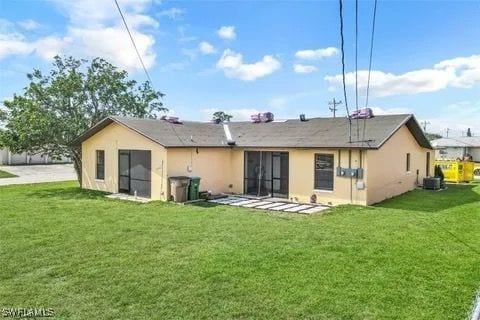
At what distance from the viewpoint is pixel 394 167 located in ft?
53.5

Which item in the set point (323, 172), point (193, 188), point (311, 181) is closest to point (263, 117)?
point (311, 181)

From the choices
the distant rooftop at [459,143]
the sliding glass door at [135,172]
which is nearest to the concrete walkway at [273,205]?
the sliding glass door at [135,172]

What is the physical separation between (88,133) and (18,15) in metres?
10.1

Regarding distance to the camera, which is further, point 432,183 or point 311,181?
point 432,183

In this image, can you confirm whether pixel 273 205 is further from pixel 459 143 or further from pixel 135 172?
pixel 459 143

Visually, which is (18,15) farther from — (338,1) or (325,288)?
(325,288)

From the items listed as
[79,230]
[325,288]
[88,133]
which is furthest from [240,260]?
[88,133]

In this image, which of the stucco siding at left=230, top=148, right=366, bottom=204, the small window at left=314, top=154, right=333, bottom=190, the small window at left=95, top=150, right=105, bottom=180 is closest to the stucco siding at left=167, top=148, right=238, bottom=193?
the stucco siding at left=230, top=148, right=366, bottom=204

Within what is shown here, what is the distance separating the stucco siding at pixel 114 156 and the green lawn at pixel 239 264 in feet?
10.9

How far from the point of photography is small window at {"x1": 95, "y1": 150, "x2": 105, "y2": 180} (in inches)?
720

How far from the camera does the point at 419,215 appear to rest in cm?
1201

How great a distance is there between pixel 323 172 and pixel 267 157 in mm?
2980

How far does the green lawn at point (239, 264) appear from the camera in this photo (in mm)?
4992

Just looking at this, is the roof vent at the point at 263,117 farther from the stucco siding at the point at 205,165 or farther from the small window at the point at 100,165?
the small window at the point at 100,165
